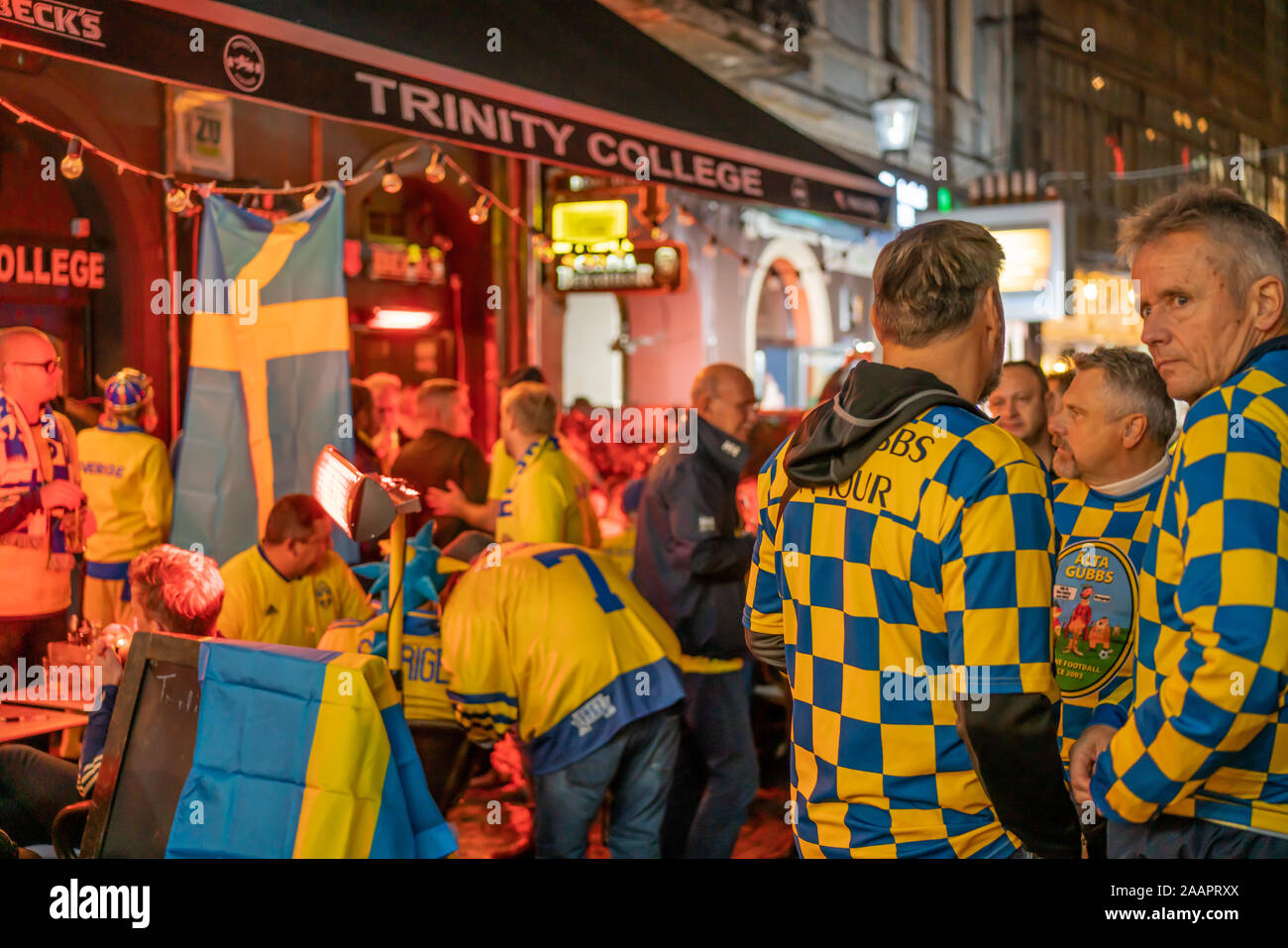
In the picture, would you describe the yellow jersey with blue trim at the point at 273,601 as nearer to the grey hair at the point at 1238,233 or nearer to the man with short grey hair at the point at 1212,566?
the man with short grey hair at the point at 1212,566

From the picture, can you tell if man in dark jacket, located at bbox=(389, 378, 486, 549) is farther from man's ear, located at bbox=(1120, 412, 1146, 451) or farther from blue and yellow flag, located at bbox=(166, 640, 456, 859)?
man's ear, located at bbox=(1120, 412, 1146, 451)

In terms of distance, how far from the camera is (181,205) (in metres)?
4.97

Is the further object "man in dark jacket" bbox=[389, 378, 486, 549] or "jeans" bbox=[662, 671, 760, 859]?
"man in dark jacket" bbox=[389, 378, 486, 549]

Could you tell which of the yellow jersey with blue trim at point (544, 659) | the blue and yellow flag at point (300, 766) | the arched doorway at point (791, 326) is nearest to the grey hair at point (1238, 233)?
the blue and yellow flag at point (300, 766)

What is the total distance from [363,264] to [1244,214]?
8.88m

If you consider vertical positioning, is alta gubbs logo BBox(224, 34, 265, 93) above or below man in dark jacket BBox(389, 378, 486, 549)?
above

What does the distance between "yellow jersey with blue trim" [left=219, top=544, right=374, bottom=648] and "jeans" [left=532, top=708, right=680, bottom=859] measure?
1179 millimetres

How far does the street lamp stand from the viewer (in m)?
14.9

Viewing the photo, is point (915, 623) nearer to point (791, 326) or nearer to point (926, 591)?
point (926, 591)

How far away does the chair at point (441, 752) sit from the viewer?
365 cm

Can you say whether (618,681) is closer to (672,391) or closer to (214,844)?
(214,844)

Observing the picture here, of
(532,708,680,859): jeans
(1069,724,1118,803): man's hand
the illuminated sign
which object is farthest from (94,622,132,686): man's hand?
the illuminated sign

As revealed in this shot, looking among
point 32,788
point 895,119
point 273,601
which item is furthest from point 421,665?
point 895,119

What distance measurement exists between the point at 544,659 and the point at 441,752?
19.5 inches
